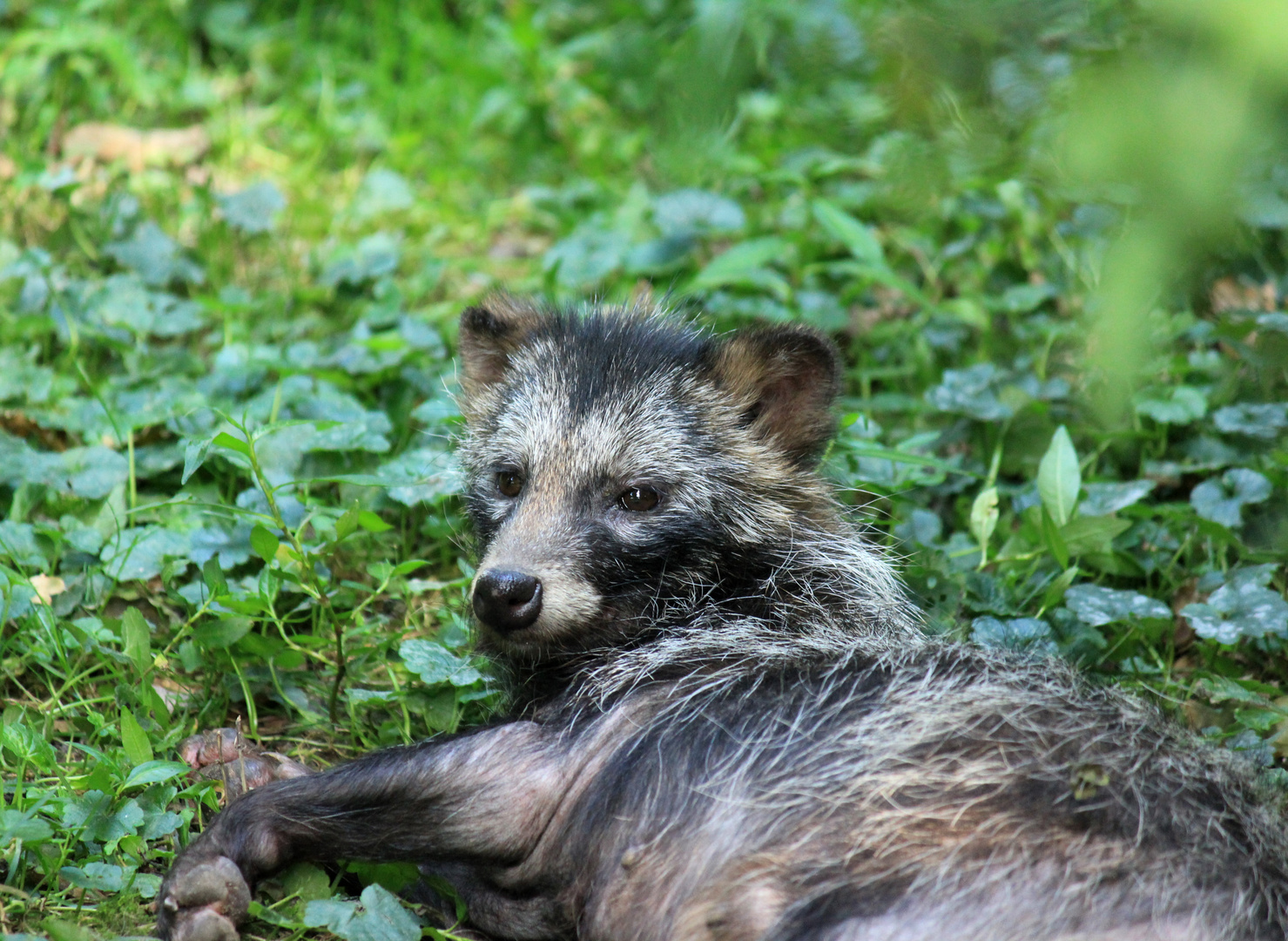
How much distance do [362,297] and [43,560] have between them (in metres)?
2.87

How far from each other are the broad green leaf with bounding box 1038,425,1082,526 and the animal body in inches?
39.0

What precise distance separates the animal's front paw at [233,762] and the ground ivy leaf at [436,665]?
0.50 meters

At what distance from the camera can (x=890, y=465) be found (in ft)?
19.2

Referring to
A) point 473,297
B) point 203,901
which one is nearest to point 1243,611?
point 203,901

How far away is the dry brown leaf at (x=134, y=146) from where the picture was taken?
854 cm

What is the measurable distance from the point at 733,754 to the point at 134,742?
191 cm

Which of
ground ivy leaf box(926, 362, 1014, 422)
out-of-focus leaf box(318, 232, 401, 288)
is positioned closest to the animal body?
ground ivy leaf box(926, 362, 1014, 422)

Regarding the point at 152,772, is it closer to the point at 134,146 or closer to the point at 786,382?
the point at 786,382

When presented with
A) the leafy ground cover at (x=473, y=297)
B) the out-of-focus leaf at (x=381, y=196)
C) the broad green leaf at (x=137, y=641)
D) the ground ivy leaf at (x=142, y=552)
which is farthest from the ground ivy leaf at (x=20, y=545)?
the out-of-focus leaf at (x=381, y=196)


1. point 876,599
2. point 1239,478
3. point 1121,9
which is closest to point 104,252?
point 876,599

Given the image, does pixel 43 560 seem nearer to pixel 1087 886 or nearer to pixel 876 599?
pixel 876 599

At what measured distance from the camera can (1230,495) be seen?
547 centimetres

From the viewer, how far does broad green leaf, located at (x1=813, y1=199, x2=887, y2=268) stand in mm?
7004

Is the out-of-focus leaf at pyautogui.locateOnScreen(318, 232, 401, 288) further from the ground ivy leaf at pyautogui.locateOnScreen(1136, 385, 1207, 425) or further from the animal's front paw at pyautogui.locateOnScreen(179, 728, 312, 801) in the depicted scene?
the ground ivy leaf at pyautogui.locateOnScreen(1136, 385, 1207, 425)
